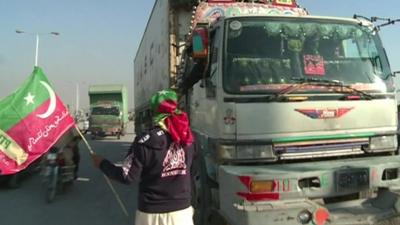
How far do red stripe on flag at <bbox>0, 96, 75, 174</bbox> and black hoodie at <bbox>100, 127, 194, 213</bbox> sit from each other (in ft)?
2.99

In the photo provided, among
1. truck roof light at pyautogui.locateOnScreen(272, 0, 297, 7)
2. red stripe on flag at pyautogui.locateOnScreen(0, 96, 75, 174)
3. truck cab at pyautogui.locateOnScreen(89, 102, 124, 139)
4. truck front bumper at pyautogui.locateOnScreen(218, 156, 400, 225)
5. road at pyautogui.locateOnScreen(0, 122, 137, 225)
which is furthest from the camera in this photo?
truck cab at pyautogui.locateOnScreen(89, 102, 124, 139)

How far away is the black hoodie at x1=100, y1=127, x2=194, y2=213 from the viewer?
152 inches

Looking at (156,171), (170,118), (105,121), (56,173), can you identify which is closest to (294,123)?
(170,118)

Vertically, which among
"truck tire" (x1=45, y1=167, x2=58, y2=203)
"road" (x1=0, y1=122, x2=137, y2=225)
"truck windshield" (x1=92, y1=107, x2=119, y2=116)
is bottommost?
"road" (x1=0, y1=122, x2=137, y2=225)

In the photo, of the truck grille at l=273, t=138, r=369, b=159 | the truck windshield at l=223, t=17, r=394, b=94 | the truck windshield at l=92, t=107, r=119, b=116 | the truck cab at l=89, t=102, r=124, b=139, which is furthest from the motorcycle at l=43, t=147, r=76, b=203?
the truck windshield at l=92, t=107, r=119, b=116

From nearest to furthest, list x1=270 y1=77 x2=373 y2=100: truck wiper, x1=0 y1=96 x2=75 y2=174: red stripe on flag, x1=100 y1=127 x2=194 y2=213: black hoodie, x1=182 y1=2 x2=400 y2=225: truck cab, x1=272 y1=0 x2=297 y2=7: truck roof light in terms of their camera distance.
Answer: x1=100 y1=127 x2=194 y2=213: black hoodie → x1=0 y1=96 x2=75 y2=174: red stripe on flag → x1=182 y1=2 x2=400 y2=225: truck cab → x1=270 y1=77 x2=373 y2=100: truck wiper → x1=272 y1=0 x2=297 y2=7: truck roof light

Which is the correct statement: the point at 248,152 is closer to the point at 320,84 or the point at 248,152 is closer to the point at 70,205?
the point at 320,84

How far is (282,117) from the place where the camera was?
555 centimetres

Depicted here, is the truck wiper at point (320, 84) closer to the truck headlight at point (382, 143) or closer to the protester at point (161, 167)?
the truck headlight at point (382, 143)

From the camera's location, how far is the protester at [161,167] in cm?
386

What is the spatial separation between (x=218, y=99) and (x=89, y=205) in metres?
4.30

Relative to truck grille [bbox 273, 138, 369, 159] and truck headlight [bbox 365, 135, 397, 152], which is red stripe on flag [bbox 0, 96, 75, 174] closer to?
truck grille [bbox 273, 138, 369, 159]

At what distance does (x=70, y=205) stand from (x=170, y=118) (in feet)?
19.0

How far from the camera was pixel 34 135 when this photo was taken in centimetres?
462
